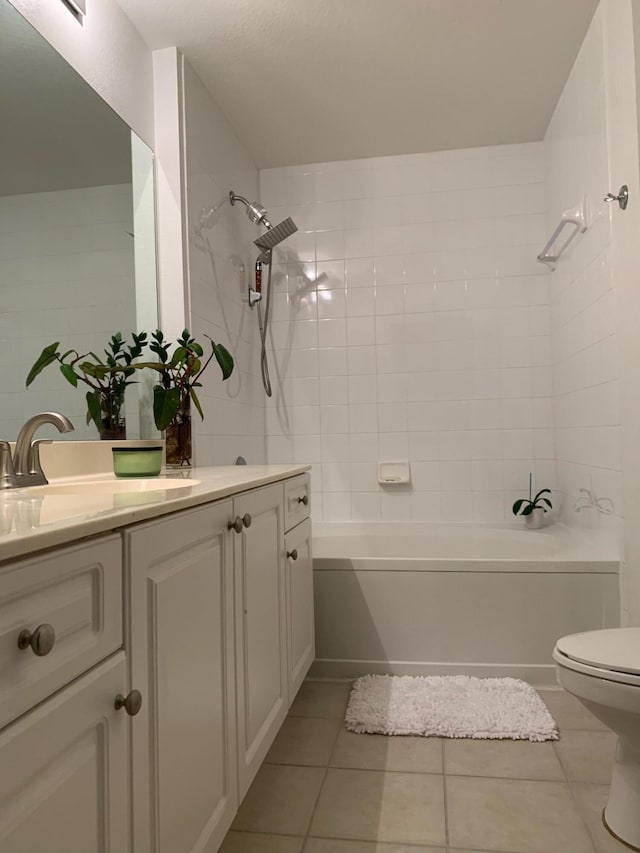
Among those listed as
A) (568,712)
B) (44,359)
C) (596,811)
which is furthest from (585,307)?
(44,359)

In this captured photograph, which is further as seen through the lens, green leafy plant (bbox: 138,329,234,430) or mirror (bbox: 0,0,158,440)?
green leafy plant (bbox: 138,329,234,430)

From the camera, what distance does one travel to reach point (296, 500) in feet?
6.52

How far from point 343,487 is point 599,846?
2.09 meters

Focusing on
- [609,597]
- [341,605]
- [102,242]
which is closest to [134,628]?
[102,242]

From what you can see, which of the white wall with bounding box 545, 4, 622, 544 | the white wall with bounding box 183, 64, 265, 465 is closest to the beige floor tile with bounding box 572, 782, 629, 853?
the white wall with bounding box 545, 4, 622, 544

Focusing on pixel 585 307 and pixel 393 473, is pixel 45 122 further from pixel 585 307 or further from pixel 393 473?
pixel 393 473

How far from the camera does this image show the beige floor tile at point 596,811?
141 centimetres

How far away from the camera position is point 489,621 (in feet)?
7.84

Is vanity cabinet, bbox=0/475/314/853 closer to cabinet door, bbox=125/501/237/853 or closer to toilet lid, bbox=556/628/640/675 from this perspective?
cabinet door, bbox=125/501/237/853

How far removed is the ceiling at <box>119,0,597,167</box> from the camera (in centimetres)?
219

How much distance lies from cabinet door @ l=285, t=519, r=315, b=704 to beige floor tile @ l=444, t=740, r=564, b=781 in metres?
0.50

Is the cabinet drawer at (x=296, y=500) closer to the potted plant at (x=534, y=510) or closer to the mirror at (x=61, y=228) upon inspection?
the mirror at (x=61, y=228)

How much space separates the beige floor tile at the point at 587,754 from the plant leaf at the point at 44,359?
1.79 meters

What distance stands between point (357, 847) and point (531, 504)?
193 cm
